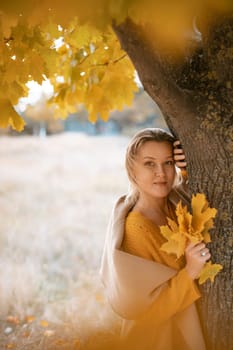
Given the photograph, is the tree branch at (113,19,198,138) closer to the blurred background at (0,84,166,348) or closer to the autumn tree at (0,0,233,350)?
the autumn tree at (0,0,233,350)

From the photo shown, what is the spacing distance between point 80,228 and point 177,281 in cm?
461

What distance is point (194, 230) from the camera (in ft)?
6.52

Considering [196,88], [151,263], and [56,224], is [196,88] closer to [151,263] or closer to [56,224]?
[151,263]

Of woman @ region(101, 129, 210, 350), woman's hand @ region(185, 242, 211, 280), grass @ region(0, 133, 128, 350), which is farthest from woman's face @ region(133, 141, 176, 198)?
grass @ region(0, 133, 128, 350)

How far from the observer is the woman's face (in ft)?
7.59

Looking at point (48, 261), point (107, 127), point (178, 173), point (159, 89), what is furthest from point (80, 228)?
point (107, 127)

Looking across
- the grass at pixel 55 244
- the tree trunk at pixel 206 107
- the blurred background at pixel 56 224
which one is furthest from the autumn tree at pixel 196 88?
the blurred background at pixel 56 224

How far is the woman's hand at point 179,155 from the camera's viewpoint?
224cm

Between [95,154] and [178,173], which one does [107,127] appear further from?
[178,173]

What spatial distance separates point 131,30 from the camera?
192cm

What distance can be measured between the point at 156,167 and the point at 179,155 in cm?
13

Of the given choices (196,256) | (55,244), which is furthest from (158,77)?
(55,244)

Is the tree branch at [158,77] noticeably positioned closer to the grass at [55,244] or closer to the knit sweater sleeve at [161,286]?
the knit sweater sleeve at [161,286]

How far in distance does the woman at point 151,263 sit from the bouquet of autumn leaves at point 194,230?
43mm
